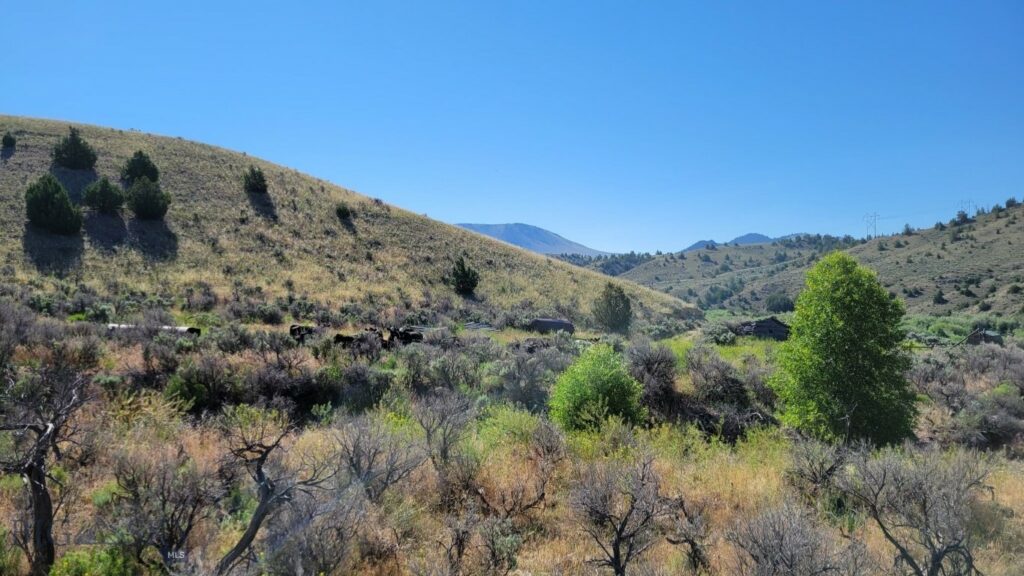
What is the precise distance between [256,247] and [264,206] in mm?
7797

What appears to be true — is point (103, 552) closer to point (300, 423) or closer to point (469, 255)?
point (300, 423)

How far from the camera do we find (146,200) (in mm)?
32312

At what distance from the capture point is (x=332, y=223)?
41.6 m

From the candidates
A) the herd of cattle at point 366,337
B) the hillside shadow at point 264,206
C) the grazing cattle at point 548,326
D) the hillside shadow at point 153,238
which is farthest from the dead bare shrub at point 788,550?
the hillside shadow at point 264,206

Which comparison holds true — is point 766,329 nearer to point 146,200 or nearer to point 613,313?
point 613,313

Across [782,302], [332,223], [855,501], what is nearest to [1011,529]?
[855,501]

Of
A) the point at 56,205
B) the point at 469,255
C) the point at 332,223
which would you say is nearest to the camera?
the point at 56,205

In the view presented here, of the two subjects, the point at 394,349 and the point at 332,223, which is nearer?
the point at 394,349

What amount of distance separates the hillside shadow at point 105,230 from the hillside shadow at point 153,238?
47cm

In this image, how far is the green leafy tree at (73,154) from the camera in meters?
35.2

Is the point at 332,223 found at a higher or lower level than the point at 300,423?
higher

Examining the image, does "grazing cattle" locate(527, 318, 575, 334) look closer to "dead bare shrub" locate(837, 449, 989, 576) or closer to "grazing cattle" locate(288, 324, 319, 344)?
"grazing cattle" locate(288, 324, 319, 344)

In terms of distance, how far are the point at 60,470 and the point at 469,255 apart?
1535 inches

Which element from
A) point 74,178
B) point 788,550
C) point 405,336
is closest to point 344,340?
point 405,336
